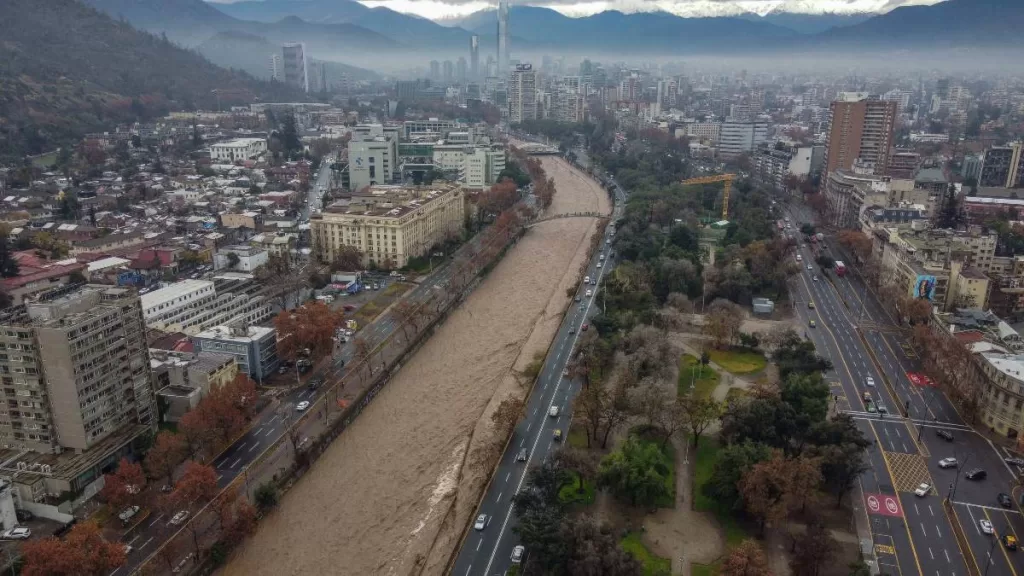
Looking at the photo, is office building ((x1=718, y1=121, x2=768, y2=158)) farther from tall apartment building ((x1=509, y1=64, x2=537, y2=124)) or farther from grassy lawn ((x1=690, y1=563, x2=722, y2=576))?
grassy lawn ((x1=690, y1=563, x2=722, y2=576))

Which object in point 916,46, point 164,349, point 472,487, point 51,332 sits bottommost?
point 472,487

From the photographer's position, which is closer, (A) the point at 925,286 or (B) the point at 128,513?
(B) the point at 128,513

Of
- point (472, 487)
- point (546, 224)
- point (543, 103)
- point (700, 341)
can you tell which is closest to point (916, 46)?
point (543, 103)

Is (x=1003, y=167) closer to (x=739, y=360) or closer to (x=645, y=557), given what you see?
(x=739, y=360)

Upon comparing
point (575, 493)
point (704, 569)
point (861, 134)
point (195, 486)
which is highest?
point (861, 134)

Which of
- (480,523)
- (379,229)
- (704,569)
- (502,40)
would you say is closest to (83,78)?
(379,229)

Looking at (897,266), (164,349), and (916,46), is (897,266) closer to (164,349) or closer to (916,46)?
(164,349)
